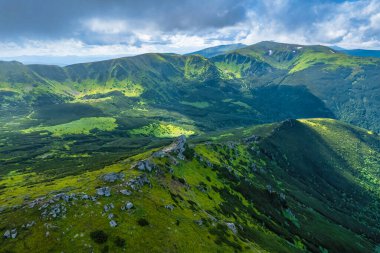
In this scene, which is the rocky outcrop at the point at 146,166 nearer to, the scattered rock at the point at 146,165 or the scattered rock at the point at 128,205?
the scattered rock at the point at 146,165

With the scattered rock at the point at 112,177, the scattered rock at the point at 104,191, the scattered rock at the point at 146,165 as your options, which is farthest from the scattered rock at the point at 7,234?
the scattered rock at the point at 146,165

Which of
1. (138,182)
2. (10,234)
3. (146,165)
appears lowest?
(146,165)

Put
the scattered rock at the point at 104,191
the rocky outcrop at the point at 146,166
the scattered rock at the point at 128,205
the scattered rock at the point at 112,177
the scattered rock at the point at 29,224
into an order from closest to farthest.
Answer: the scattered rock at the point at 29,224 < the scattered rock at the point at 128,205 < the scattered rock at the point at 104,191 < the scattered rock at the point at 112,177 < the rocky outcrop at the point at 146,166

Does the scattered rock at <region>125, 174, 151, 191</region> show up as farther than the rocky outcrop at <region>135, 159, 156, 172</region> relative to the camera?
No

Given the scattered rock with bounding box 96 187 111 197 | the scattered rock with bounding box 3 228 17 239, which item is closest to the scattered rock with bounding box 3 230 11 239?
the scattered rock with bounding box 3 228 17 239

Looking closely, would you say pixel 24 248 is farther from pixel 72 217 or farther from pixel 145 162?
pixel 145 162

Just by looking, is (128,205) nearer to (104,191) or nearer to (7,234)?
(104,191)

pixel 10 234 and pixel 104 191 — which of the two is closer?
pixel 10 234

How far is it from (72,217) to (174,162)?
259 feet

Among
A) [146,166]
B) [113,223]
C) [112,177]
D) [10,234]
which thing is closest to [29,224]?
[10,234]

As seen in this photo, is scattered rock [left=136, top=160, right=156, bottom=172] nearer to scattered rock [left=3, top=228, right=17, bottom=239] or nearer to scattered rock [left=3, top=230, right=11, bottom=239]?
scattered rock [left=3, top=228, right=17, bottom=239]

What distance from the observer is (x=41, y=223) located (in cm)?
8425

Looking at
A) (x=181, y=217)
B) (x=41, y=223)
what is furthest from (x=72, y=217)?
(x=181, y=217)

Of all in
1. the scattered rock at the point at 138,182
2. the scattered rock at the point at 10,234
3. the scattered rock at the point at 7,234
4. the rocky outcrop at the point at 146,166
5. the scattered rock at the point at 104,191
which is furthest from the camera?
the rocky outcrop at the point at 146,166
